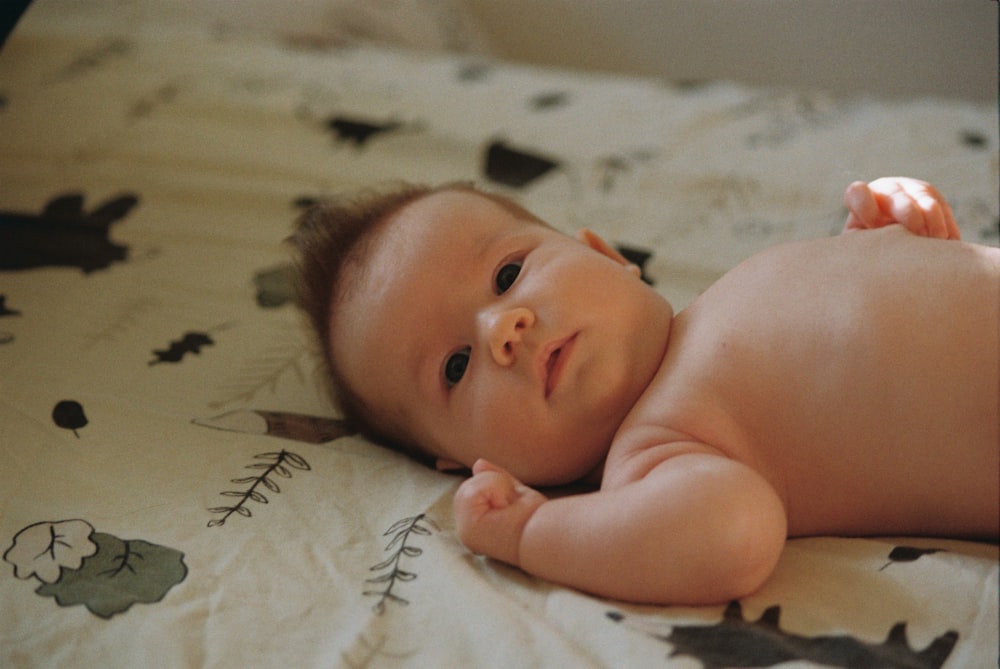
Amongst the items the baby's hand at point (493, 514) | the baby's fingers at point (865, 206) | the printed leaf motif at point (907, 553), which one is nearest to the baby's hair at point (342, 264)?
the baby's hand at point (493, 514)

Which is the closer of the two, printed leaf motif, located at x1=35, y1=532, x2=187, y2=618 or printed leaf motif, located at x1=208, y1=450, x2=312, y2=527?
printed leaf motif, located at x1=35, y1=532, x2=187, y2=618

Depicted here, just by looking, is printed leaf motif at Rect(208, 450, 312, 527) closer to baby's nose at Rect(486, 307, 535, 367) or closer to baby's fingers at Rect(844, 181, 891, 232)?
baby's nose at Rect(486, 307, 535, 367)

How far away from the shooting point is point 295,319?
1.32 m

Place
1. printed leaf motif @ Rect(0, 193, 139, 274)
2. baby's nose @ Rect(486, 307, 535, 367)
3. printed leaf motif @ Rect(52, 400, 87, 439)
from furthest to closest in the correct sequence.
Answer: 1. printed leaf motif @ Rect(0, 193, 139, 274)
2. printed leaf motif @ Rect(52, 400, 87, 439)
3. baby's nose @ Rect(486, 307, 535, 367)

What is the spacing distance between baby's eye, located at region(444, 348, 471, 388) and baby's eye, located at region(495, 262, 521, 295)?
7 cm

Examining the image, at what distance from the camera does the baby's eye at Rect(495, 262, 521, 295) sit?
3.25 ft

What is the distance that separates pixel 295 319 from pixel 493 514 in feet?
1.94

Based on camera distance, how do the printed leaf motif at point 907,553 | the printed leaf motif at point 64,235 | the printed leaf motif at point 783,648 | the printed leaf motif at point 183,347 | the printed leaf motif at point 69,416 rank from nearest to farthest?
the printed leaf motif at point 783,648
the printed leaf motif at point 907,553
the printed leaf motif at point 69,416
the printed leaf motif at point 183,347
the printed leaf motif at point 64,235

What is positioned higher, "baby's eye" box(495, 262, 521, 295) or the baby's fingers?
the baby's fingers

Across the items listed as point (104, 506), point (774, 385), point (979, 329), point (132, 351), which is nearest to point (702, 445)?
point (774, 385)

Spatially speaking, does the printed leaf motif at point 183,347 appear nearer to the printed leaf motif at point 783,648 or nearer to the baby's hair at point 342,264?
the baby's hair at point 342,264

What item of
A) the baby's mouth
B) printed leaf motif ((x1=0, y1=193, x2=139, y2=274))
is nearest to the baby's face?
the baby's mouth

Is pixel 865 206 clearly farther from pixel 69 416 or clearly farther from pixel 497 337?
pixel 69 416

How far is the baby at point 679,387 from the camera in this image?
2.51 feet
